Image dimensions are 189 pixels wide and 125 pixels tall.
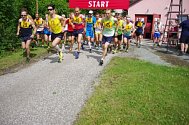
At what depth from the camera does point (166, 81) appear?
9.08 meters

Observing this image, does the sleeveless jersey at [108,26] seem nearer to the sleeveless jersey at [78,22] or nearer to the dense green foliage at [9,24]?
the sleeveless jersey at [78,22]

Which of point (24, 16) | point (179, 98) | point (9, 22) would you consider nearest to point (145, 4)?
point (9, 22)

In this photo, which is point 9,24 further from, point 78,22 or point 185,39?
point 185,39

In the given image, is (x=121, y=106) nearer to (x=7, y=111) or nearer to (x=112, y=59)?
(x=7, y=111)

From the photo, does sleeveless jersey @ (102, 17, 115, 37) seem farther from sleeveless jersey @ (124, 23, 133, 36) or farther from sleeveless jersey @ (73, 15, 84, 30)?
sleeveless jersey @ (124, 23, 133, 36)

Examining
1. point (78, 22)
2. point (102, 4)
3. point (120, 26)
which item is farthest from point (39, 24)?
point (120, 26)

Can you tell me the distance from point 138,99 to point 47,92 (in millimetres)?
2407

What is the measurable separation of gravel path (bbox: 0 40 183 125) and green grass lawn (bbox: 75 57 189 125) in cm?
37

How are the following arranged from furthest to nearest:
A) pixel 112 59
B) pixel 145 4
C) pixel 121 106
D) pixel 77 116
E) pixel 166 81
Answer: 1. pixel 145 4
2. pixel 112 59
3. pixel 166 81
4. pixel 121 106
5. pixel 77 116

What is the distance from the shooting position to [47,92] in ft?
24.5

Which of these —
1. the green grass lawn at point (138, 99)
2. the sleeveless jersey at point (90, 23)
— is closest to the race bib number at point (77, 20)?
the sleeveless jersey at point (90, 23)

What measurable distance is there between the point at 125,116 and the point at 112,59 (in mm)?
6407

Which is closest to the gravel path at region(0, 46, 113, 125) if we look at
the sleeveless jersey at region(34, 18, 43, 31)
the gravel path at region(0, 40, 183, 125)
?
the gravel path at region(0, 40, 183, 125)

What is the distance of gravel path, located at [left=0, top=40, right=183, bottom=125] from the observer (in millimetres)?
5941
